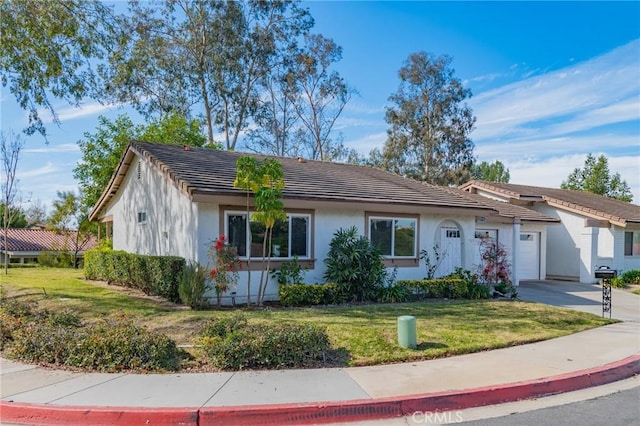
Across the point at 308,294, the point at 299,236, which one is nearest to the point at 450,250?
the point at 299,236

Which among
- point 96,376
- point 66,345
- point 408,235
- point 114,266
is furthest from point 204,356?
point 114,266

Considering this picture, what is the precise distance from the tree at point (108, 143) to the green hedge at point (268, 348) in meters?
21.5

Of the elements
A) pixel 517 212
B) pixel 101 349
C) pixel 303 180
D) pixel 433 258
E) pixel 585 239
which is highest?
pixel 303 180

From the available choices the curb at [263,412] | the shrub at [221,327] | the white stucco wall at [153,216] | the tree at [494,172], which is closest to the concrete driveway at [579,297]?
the curb at [263,412]

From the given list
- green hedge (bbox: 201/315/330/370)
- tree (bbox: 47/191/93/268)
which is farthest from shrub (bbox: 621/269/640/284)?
tree (bbox: 47/191/93/268)

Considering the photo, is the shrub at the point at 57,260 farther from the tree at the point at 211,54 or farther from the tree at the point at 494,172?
the tree at the point at 494,172

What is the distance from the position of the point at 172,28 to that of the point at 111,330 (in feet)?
90.7

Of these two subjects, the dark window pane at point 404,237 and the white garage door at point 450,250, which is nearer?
the dark window pane at point 404,237

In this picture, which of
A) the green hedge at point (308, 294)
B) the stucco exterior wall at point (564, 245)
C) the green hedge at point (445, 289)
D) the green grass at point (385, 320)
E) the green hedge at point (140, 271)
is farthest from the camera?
the stucco exterior wall at point (564, 245)

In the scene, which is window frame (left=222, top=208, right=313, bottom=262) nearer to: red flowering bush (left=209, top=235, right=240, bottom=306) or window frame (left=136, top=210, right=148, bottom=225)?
red flowering bush (left=209, top=235, right=240, bottom=306)

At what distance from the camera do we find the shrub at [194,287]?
11.5 meters

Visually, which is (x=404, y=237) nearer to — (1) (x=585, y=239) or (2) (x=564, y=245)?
(1) (x=585, y=239)

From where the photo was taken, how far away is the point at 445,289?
1478cm

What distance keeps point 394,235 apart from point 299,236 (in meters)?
3.44
